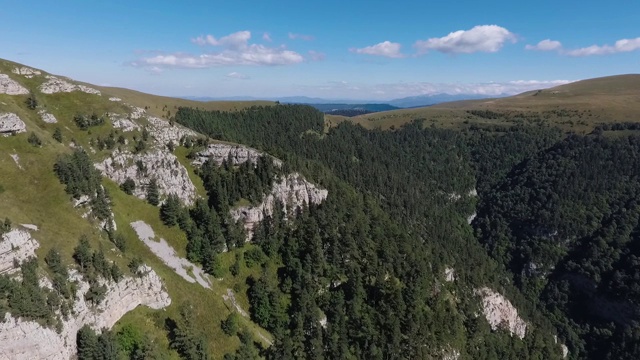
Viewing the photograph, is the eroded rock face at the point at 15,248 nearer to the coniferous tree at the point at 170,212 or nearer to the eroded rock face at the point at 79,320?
the eroded rock face at the point at 79,320

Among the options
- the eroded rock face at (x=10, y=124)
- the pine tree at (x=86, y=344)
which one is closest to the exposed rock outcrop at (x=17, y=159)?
the eroded rock face at (x=10, y=124)

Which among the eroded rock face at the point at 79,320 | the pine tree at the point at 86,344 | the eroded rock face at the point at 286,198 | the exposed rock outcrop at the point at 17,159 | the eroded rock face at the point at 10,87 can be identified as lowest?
the pine tree at the point at 86,344

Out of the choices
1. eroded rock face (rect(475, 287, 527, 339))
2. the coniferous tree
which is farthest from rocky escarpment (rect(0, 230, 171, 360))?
eroded rock face (rect(475, 287, 527, 339))

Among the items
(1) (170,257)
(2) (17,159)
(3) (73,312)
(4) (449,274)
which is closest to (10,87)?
(2) (17,159)

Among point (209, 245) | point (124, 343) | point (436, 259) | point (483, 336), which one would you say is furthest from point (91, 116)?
point (483, 336)

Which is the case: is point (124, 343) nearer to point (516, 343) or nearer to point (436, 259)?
point (436, 259)
